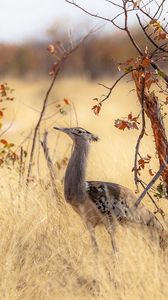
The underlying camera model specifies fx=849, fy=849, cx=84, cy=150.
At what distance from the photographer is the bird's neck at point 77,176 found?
621 centimetres

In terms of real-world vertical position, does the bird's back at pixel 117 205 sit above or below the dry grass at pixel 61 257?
above

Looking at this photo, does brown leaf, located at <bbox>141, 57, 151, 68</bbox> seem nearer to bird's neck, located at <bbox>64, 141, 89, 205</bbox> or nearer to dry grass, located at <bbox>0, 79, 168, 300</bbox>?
bird's neck, located at <bbox>64, 141, 89, 205</bbox>

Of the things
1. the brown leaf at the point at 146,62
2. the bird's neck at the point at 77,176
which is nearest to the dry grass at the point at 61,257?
the bird's neck at the point at 77,176

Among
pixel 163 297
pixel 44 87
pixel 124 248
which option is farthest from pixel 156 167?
pixel 44 87

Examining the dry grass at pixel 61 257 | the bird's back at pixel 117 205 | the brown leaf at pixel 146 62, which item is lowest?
the dry grass at pixel 61 257

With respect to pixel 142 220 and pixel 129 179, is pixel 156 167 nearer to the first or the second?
pixel 129 179

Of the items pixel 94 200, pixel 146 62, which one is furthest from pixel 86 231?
pixel 146 62

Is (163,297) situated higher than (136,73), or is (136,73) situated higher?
(136,73)

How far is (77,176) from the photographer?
20.6ft

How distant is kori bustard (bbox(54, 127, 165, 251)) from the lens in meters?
6.21

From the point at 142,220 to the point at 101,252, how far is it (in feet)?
1.43

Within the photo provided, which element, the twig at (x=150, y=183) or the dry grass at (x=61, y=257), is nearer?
the dry grass at (x=61, y=257)

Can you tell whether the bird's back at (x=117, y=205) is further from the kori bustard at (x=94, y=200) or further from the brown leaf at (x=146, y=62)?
the brown leaf at (x=146, y=62)

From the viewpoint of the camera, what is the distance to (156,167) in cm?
896
